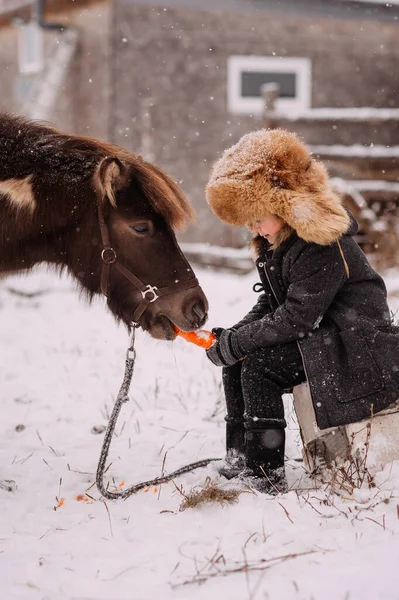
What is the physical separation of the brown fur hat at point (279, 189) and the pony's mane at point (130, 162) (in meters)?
0.22

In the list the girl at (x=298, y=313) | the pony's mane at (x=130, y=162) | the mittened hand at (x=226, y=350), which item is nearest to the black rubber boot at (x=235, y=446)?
the girl at (x=298, y=313)

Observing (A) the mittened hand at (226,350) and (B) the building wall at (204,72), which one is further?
(B) the building wall at (204,72)

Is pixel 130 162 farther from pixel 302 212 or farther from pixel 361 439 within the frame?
pixel 361 439

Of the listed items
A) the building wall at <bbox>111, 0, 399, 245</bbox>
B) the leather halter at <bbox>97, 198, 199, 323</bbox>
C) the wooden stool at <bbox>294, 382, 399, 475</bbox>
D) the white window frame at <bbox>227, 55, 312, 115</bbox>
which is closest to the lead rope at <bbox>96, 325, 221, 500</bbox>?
the leather halter at <bbox>97, 198, 199, 323</bbox>

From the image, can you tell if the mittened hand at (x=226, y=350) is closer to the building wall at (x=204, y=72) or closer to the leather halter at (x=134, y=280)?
the leather halter at (x=134, y=280)

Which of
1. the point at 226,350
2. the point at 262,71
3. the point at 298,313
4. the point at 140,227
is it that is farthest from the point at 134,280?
the point at 262,71

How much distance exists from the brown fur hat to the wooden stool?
0.80 meters

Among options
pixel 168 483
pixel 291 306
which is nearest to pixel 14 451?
pixel 168 483

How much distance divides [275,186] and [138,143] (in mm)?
8968

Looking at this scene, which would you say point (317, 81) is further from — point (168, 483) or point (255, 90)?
point (168, 483)

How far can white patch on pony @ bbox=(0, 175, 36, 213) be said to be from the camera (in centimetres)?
323

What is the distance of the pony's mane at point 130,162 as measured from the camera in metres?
3.21

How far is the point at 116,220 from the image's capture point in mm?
3242

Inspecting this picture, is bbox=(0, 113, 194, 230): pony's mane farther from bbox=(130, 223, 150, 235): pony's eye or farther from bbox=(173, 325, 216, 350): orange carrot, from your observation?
bbox=(173, 325, 216, 350): orange carrot
